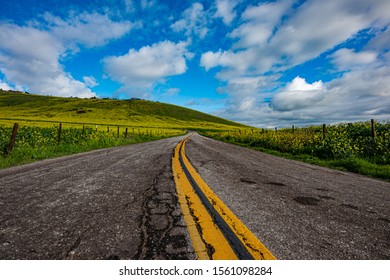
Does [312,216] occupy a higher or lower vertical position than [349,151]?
lower

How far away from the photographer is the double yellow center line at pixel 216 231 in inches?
65.0

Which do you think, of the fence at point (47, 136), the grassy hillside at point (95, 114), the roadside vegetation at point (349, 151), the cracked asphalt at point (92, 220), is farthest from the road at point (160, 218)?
the grassy hillside at point (95, 114)

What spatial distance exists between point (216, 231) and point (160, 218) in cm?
67

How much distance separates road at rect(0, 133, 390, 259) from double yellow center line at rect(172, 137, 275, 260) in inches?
3.2

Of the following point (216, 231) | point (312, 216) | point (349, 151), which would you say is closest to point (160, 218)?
point (216, 231)

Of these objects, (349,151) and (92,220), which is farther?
(349,151)

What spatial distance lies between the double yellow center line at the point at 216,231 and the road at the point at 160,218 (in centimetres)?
8

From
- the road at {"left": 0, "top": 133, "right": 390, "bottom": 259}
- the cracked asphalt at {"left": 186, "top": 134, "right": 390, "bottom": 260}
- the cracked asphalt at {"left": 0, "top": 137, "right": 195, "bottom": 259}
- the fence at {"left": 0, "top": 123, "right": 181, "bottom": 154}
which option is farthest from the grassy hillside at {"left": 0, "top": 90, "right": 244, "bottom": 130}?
the cracked asphalt at {"left": 186, "top": 134, "right": 390, "bottom": 260}

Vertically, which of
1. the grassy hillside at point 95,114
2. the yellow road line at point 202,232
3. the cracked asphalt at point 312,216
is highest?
the grassy hillside at point 95,114

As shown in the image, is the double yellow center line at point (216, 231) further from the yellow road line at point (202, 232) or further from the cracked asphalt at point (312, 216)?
the cracked asphalt at point (312, 216)

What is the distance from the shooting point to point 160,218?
7.58ft

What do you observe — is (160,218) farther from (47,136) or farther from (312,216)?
(47,136)

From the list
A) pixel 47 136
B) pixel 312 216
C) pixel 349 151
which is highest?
pixel 47 136

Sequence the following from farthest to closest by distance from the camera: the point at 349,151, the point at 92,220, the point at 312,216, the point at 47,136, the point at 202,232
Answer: the point at 47,136 → the point at 349,151 → the point at 312,216 → the point at 92,220 → the point at 202,232
